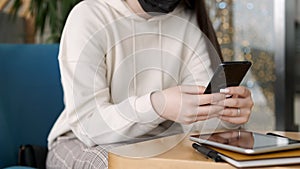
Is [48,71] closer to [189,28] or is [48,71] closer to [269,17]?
[189,28]

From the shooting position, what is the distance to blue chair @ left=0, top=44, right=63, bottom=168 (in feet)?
3.97

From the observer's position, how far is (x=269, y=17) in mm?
2236

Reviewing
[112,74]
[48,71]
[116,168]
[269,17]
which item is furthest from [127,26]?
[269,17]

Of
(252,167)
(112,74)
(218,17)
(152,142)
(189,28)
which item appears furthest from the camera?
(218,17)

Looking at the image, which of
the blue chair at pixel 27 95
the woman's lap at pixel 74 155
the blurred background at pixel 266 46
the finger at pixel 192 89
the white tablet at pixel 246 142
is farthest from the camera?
the blurred background at pixel 266 46

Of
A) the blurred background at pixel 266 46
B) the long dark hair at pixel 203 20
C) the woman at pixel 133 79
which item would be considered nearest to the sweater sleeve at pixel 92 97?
the woman at pixel 133 79

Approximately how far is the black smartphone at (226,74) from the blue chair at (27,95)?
23.6 inches

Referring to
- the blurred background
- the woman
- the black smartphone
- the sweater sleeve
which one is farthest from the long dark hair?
the blurred background

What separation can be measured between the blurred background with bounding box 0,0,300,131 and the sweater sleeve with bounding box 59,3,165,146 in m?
1.08

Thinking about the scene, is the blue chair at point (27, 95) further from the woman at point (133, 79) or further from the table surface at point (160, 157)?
the table surface at point (160, 157)

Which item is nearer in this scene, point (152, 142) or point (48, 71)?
point (152, 142)

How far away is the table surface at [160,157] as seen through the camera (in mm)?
693

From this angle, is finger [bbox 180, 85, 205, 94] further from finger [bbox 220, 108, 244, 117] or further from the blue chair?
the blue chair

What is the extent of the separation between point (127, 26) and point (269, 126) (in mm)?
1363
